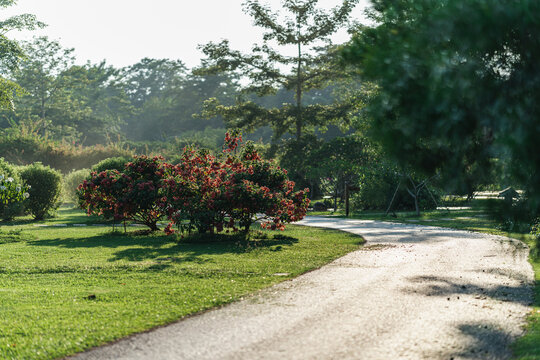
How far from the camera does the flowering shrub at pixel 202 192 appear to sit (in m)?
13.7

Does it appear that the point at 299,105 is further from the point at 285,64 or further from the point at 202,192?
the point at 202,192

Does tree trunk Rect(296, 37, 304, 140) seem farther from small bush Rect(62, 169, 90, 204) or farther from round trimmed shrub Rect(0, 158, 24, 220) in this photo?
round trimmed shrub Rect(0, 158, 24, 220)

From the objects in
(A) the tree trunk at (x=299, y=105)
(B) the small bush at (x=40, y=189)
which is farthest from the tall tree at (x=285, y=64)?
(B) the small bush at (x=40, y=189)

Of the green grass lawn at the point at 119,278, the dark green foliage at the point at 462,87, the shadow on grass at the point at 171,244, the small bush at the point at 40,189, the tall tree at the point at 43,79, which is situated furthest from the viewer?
the tall tree at the point at 43,79

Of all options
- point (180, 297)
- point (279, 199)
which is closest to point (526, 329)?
point (180, 297)

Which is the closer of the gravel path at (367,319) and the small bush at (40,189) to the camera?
the gravel path at (367,319)

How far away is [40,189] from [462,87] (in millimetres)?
22252

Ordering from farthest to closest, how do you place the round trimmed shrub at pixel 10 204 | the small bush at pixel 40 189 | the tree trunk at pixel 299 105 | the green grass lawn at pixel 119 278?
the tree trunk at pixel 299 105
the small bush at pixel 40 189
the round trimmed shrub at pixel 10 204
the green grass lawn at pixel 119 278

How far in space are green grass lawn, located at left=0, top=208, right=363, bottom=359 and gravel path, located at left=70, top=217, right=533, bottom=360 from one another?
0.47 m

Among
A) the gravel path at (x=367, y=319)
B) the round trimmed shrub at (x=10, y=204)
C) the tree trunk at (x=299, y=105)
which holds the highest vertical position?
the tree trunk at (x=299, y=105)

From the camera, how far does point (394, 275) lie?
29.3 feet

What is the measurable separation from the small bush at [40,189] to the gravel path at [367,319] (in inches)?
671

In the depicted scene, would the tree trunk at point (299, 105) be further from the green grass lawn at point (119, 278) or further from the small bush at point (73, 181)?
the green grass lawn at point (119, 278)

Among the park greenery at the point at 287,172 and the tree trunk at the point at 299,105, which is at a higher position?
the tree trunk at the point at 299,105
